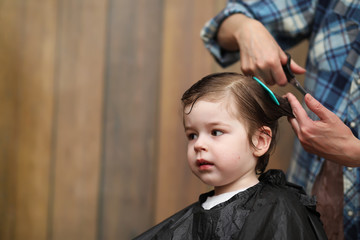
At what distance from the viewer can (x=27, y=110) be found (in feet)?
6.16

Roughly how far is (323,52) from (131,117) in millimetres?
856

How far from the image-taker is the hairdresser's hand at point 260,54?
108cm

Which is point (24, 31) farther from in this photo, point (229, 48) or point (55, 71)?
point (229, 48)

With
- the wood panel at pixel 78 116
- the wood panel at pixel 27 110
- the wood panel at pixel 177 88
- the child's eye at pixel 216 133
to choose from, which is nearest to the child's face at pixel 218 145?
the child's eye at pixel 216 133

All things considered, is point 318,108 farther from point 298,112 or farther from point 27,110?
point 27,110

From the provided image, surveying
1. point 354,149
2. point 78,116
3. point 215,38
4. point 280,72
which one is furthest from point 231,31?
point 78,116

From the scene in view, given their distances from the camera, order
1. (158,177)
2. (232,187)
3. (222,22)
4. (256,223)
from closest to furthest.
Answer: (256,223)
(232,187)
(222,22)
(158,177)

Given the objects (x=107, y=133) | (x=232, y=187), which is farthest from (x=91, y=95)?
(x=232, y=187)

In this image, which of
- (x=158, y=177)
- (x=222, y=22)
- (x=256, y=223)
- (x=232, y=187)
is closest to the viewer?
(x=256, y=223)

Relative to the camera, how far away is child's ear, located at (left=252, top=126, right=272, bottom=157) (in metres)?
1.00

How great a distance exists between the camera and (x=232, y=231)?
0.89 meters

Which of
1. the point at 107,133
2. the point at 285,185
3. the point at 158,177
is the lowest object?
the point at 158,177

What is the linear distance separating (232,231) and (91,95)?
43.3 inches

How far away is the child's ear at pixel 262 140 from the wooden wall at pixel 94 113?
2.54 feet
